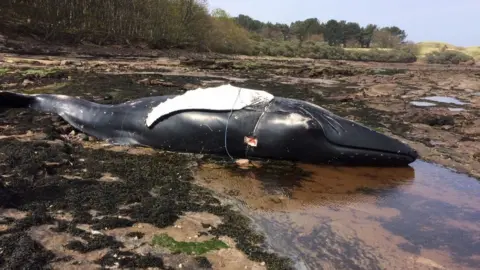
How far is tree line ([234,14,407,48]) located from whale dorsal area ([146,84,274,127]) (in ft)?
291

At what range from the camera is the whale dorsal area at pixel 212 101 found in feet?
24.0

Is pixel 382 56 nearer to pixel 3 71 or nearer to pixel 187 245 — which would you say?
pixel 3 71

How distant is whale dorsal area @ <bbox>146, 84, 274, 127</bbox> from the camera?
7316 mm

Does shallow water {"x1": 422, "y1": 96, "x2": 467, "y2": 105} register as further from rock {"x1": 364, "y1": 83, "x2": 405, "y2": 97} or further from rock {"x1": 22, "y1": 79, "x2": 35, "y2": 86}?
rock {"x1": 22, "y1": 79, "x2": 35, "y2": 86}

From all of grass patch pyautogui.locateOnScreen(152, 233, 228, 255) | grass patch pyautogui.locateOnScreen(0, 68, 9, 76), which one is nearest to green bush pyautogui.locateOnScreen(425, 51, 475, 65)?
grass patch pyautogui.locateOnScreen(0, 68, 9, 76)

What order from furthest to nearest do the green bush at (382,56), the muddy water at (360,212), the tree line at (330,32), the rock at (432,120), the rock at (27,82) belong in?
1. the tree line at (330,32)
2. the green bush at (382,56)
3. the rock at (27,82)
4. the rock at (432,120)
5. the muddy water at (360,212)

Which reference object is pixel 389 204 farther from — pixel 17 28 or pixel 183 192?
pixel 17 28

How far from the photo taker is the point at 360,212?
5664 millimetres

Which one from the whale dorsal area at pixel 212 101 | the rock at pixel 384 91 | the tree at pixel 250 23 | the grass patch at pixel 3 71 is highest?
the tree at pixel 250 23

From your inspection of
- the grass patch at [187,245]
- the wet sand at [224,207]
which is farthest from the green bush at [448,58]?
the grass patch at [187,245]

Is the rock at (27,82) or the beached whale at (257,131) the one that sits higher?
the beached whale at (257,131)

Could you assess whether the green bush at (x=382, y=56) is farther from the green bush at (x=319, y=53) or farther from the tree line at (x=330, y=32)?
the tree line at (x=330, y=32)

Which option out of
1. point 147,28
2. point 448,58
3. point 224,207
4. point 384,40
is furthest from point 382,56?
point 224,207

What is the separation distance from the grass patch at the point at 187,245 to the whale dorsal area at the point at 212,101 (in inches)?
125
